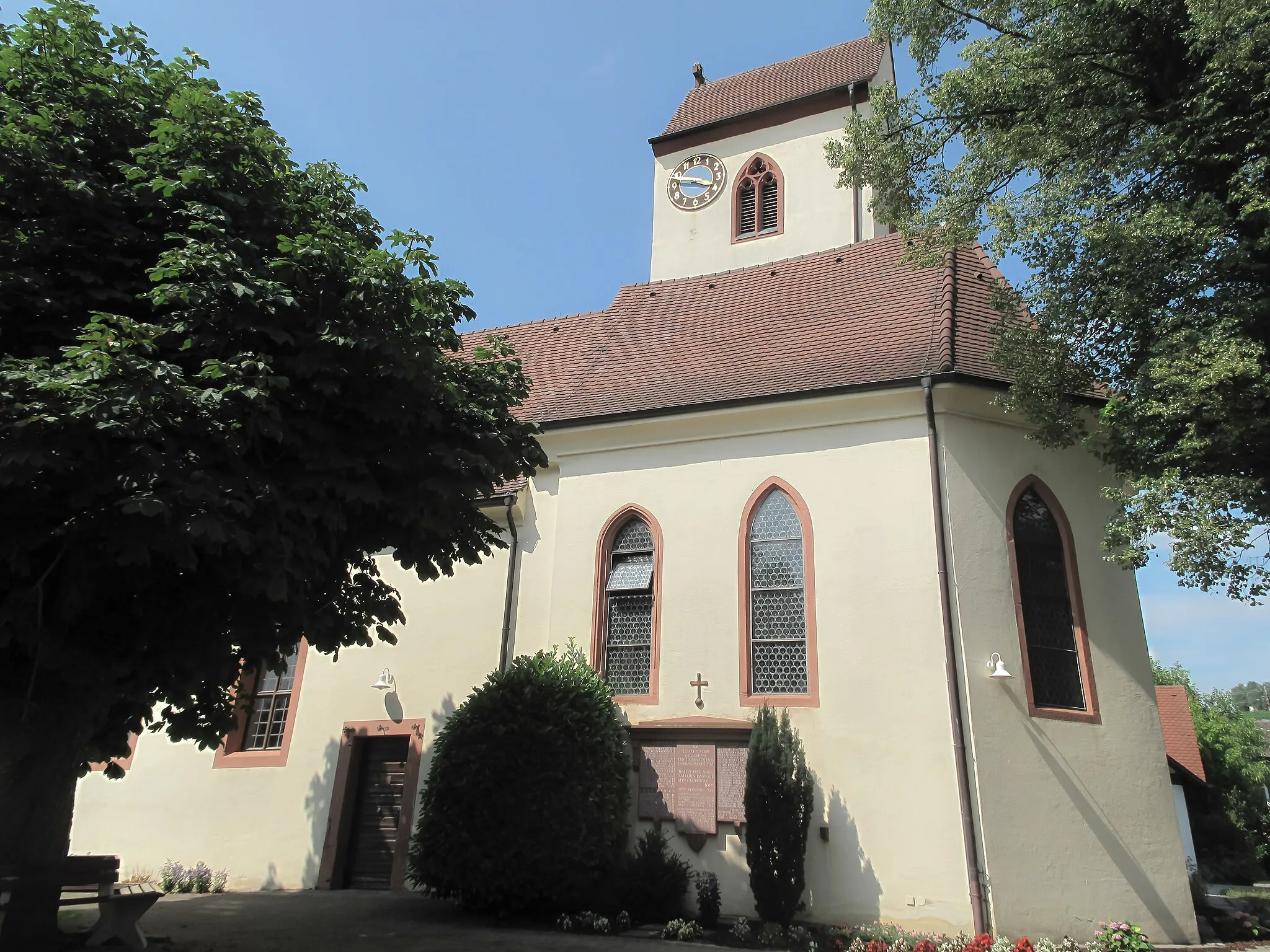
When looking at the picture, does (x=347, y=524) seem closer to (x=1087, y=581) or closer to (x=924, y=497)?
(x=924, y=497)

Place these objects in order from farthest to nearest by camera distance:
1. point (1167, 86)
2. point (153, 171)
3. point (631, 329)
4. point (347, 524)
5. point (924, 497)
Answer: point (631, 329), point (924, 497), point (1167, 86), point (347, 524), point (153, 171)

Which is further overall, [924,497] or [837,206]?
[837,206]

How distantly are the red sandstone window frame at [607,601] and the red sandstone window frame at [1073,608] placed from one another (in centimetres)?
447

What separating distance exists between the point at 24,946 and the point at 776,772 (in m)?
7.33

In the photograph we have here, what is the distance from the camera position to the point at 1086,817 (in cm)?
1053

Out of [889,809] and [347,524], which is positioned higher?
[347,524]

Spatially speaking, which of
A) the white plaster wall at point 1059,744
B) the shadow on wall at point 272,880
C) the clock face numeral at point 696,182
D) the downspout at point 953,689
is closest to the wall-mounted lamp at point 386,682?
the shadow on wall at point 272,880

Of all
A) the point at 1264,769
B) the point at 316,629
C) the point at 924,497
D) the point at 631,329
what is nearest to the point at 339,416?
the point at 316,629

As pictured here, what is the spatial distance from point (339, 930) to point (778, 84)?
61.8 ft

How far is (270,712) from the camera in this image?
49.8 ft

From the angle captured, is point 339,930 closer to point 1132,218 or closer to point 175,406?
point 175,406

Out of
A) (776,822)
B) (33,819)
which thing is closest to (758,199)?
(776,822)

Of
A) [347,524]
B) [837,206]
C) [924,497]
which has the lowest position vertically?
[347,524]

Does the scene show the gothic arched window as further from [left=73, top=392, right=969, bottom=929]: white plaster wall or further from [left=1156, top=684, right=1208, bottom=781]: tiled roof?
[left=1156, top=684, right=1208, bottom=781]: tiled roof
